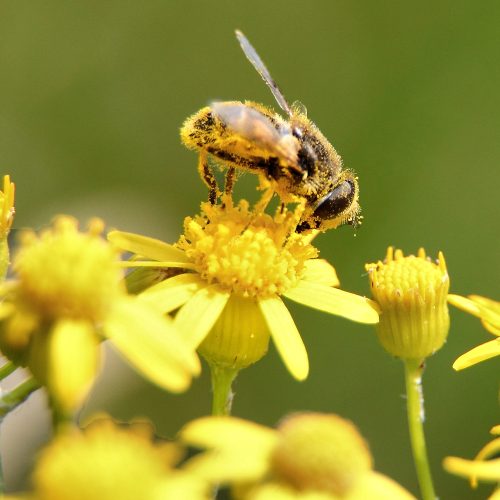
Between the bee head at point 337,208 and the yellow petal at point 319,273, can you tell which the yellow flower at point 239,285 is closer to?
the yellow petal at point 319,273

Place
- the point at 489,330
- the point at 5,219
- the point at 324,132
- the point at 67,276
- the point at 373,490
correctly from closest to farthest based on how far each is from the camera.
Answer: the point at 373,490, the point at 67,276, the point at 489,330, the point at 5,219, the point at 324,132

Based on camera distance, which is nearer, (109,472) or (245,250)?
(109,472)

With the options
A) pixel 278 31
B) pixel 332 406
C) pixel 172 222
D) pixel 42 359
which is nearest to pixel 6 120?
pixel 172 222

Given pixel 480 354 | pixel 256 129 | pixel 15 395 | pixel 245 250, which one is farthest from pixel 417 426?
pixel 15 395

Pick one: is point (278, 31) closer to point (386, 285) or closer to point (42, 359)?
point (386, 285)

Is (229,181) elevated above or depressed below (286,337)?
above

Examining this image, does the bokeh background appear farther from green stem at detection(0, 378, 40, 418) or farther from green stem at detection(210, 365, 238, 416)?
green stem at detection(0, 378, 40, 418)

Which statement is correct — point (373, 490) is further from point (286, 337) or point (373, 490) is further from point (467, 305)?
point (467, 305)

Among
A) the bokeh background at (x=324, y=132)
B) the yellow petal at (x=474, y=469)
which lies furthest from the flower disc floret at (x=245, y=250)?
the bokeh background at (x=324, y=132)
